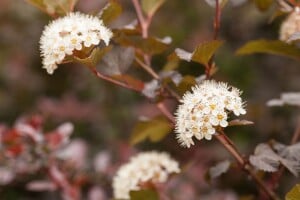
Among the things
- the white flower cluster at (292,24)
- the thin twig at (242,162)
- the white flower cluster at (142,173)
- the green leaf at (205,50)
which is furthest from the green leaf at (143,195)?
the white flower cluster at (292,24)

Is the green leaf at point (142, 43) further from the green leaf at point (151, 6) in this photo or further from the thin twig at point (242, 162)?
the thin twig at point (242, 162)

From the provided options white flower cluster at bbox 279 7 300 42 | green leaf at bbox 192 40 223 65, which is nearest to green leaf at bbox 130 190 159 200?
green leaf at bbox 192 40 223 65

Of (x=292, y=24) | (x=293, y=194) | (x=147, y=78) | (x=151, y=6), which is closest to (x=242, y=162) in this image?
(x=293, y=194)

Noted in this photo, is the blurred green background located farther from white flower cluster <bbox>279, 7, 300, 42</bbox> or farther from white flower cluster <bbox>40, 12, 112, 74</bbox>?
white flower cluster <bbox>40, 12, 112, 74</bbox>

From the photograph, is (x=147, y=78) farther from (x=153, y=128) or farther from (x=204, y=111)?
(x=204, y=111)

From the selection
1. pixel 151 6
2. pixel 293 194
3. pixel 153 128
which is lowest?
pixel 293 194
